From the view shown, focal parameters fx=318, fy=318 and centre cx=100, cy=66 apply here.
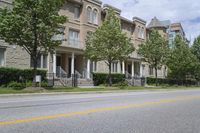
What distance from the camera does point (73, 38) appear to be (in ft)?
131

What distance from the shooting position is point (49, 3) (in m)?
24.0

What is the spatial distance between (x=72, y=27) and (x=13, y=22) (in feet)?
55.4

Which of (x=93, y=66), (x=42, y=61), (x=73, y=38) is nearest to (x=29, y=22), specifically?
(x=42, y=61)

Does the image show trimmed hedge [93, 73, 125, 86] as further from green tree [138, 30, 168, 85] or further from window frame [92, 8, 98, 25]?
window frame [92, 8, 98, 25]

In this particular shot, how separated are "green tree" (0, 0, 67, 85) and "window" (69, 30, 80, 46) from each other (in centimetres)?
1422

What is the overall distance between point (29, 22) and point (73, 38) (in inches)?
640

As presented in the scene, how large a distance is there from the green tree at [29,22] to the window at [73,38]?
14220 millimetres

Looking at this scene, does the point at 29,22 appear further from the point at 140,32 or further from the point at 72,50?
the point at 140,32

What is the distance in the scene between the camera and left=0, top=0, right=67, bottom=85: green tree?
914 inches

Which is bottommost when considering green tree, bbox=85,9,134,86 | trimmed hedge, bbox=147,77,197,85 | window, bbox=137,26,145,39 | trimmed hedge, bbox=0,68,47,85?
trimmed hedge, bbox=147,77,197,85

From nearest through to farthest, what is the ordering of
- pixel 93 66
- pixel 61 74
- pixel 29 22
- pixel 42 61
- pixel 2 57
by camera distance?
1. pixel 29 22
2. pixel 2 57
3. pixel 42 61
4. pixel 61 74
5. pixel 93 66

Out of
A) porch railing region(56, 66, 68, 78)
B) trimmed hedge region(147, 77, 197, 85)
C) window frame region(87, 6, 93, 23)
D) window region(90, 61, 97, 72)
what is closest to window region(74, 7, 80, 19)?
window frame region(87, 6, 93, 23)

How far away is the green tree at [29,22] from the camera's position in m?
23.2

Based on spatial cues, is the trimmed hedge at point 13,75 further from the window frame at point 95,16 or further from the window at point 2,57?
the window frame at point 95,16
